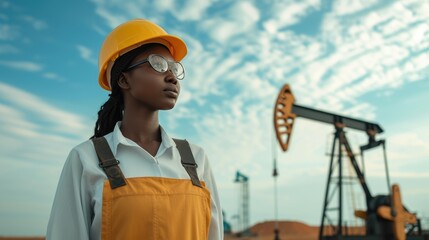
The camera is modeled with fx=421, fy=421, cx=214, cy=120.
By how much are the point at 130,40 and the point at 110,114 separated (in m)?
0.44

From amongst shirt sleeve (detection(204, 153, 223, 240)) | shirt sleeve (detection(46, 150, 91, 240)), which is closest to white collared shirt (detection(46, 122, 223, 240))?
shirt sleeve (detection(46, 150, 91, 240))

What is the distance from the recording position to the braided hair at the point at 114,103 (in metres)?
2.20

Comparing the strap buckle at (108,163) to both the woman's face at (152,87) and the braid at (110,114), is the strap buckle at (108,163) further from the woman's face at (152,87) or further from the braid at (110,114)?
the braid at (110,114)

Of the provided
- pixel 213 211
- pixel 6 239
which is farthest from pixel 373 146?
pixel 6 239

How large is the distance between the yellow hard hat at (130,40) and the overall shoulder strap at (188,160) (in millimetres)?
546

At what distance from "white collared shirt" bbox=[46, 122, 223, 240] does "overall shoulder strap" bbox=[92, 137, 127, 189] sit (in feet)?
0.10

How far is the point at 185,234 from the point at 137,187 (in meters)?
0.30

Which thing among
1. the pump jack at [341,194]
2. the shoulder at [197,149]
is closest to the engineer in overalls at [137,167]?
the shoulder at [197,149]

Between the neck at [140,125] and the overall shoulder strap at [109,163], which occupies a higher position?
the neck at [140,125]

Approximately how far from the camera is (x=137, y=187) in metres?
1.83

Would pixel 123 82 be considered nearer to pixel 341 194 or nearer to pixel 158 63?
pixel 158 63

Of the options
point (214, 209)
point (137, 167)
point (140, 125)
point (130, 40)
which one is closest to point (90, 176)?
point (137, 167)

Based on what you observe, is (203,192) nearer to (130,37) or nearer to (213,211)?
(213,211)

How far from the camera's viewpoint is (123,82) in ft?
7.30
